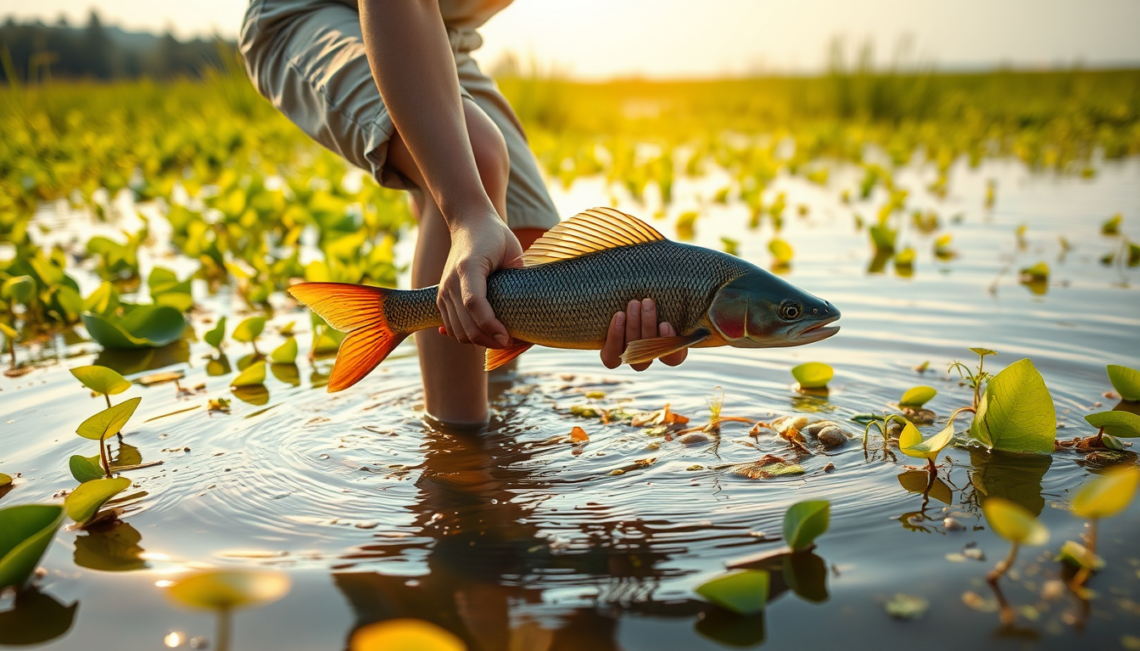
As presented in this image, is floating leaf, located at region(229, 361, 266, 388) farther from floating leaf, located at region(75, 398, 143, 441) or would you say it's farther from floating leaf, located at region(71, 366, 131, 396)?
floating leaf, located at region(75, 398, 143, 441)

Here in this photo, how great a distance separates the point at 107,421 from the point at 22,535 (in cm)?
54

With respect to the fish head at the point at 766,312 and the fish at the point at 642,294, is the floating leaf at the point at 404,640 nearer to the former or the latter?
the fish at the point at 642,294

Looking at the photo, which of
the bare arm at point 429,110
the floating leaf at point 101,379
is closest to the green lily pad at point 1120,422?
the bare arm at point 429,110

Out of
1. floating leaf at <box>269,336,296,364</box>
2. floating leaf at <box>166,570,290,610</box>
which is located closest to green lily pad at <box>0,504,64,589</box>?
floating leaf at <box>166,570,290,610</box>

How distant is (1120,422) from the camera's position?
8.00ft

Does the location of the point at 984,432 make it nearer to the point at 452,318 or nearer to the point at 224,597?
the point at 452,318

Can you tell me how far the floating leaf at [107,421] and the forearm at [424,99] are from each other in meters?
0.97

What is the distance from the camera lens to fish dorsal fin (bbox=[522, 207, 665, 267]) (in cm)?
248

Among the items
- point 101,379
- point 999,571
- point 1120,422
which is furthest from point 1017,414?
point 101,379

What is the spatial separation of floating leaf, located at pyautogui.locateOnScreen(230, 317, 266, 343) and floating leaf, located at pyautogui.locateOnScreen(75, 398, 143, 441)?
121 cm

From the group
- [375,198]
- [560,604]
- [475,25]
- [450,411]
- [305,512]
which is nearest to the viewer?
[560,604]

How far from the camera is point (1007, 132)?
12422mm

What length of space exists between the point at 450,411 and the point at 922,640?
166 centimetres

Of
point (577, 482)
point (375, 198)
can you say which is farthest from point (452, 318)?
point (375, 198)
